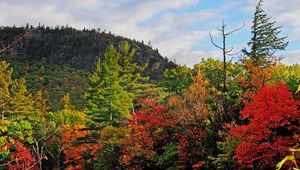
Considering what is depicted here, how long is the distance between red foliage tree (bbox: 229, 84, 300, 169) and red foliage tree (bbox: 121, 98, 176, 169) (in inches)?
474

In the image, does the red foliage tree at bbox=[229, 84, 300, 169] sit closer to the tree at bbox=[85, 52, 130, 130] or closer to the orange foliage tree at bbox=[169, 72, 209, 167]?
the orange foliage tree at bbox=[169, 72, 209, 167]

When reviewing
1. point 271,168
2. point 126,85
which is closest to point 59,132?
point 126,85

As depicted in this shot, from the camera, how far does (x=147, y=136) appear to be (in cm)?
3588

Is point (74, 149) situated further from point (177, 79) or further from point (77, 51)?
point (77, 51)

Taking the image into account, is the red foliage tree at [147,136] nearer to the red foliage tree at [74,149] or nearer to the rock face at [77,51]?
the red foliage tree at [74,149]

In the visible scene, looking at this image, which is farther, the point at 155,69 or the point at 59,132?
the point at 155,69

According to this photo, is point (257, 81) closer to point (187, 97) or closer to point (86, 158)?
point (187, 97)

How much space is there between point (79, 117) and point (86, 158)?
2624cm

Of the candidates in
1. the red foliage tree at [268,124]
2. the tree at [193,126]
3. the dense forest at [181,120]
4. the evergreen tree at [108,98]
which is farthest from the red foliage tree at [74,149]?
the red foliage tree at [268,124]

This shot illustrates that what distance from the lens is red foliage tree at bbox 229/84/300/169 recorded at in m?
21.6

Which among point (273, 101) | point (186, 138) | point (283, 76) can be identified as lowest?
point (186, 138)

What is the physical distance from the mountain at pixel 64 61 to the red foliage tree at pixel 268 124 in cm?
8455

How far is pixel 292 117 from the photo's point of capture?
23156 millimetres

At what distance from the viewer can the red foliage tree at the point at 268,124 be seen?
21594mm
